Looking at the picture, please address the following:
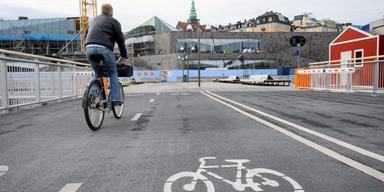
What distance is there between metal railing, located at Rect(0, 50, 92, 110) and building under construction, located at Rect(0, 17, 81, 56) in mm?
68108

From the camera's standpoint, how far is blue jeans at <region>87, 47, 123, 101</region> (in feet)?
15.4

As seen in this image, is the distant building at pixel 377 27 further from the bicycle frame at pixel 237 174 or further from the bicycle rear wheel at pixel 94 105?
the bicycle frame at pixel 237 174

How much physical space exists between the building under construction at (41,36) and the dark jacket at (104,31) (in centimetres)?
7551

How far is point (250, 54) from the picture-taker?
64062 mm

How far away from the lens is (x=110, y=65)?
4.94m

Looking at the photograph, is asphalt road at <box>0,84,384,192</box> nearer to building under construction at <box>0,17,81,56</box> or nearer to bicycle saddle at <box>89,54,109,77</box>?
bicycle saddle at <box>89,54,109,77</box>

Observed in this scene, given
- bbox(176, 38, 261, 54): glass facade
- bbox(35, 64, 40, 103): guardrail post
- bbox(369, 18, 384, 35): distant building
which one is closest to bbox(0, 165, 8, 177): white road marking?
bbox(35, 64, 40, 103): guardrail post

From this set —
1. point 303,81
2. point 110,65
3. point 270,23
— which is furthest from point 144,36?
point 110,65

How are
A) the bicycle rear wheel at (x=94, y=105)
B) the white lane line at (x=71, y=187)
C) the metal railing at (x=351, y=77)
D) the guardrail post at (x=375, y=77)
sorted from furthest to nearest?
the metal railing at (x=351, y=77)
the guardrail post at (x=375, y=77)
the bicycle rear wheel at (x=94, y=105)
the white lane line at (x=71, y=187)

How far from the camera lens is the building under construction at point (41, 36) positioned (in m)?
74.4

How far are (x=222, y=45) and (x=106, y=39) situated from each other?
6160 centimetres

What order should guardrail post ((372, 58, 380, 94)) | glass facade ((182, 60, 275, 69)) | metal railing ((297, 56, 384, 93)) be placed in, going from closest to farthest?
guardrail post ((372, 58, 380, 94)), metal railing ((297, 56, 384, 93)), glass facade ((182, 60, 275, 69))

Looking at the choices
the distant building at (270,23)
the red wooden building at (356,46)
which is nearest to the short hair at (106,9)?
the red wooden building at (356,46)

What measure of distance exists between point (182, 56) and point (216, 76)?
36.0 ft
